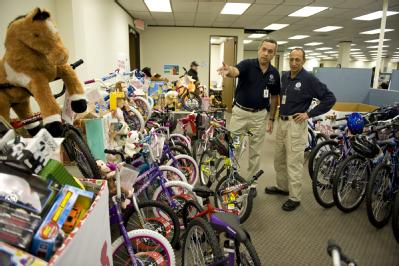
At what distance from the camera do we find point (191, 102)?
4711mm

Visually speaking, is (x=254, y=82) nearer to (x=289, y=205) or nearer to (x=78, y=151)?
(x=289, y=205)

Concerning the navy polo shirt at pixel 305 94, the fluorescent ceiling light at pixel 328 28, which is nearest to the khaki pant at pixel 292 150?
the navy polo shirt at pixel 305 94

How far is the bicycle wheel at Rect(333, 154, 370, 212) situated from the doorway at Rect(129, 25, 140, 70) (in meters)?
6.26

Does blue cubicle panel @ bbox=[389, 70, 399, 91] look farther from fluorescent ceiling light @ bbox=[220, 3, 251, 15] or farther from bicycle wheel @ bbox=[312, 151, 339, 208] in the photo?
fluorescent ceiling light @ bbox=[220, 3, 251, 15]

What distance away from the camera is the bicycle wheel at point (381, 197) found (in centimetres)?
234

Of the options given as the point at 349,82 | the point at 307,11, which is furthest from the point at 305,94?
the point at 307,11

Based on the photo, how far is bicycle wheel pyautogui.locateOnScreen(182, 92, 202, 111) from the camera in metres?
4.59

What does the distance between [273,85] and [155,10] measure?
4526 mm

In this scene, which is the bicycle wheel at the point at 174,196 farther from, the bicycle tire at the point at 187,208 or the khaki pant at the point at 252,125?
the khaki pant at the point at 252,125

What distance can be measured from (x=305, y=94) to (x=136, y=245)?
1.98 metres

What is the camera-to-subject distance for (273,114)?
288 centimetres

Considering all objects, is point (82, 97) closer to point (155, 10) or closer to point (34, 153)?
point (34, 153)

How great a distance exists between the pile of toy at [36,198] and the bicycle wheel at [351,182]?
2.41m

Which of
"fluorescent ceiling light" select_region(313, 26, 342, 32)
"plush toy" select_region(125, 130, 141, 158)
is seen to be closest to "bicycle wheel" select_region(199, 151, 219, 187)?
"plush toy" select_region(125, 130, 141, 158)
